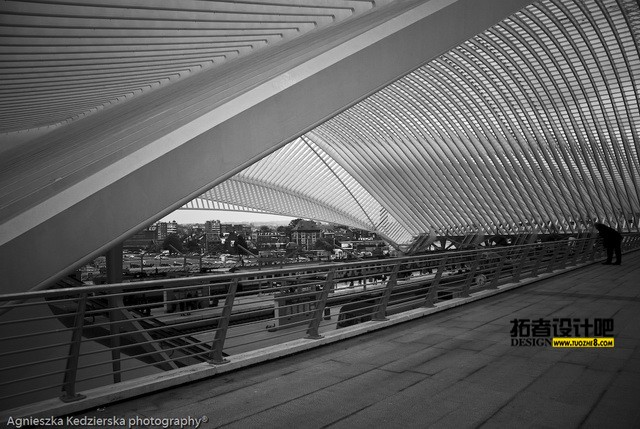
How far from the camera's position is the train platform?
3787mm

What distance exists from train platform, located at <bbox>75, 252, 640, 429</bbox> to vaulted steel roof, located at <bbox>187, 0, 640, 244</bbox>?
78.3 feet

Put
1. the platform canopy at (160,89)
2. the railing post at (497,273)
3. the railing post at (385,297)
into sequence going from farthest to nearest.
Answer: the railing post at (497,273) → the railing post at (385,297) → the platform canopy at (160,89)

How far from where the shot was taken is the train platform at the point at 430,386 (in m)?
3.79

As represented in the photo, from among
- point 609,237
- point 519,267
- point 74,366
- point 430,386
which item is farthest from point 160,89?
point 609,237

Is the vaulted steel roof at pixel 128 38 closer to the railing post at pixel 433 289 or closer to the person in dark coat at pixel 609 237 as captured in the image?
the railing post at pixel 433 289

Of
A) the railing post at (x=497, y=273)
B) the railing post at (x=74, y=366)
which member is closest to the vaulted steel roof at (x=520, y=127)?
the railing post at (x=497, y=273)

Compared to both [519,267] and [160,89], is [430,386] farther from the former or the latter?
[519,267]

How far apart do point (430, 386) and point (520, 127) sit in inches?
1436

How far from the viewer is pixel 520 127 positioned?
37438 mm

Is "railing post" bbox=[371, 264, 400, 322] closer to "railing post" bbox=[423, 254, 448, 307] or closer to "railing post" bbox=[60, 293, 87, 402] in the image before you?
"railing post" bbox=[423, 254, 448, 307]

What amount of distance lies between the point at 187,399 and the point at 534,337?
4.57 metres

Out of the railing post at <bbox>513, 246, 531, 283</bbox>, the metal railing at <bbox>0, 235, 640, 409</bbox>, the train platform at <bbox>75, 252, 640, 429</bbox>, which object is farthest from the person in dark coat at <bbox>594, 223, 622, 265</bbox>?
the train platform at <bbox>75, 252, 640, 429</bbox>

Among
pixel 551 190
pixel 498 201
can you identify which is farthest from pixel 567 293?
pixel 498 201

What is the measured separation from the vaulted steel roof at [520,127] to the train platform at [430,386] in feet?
78.3
